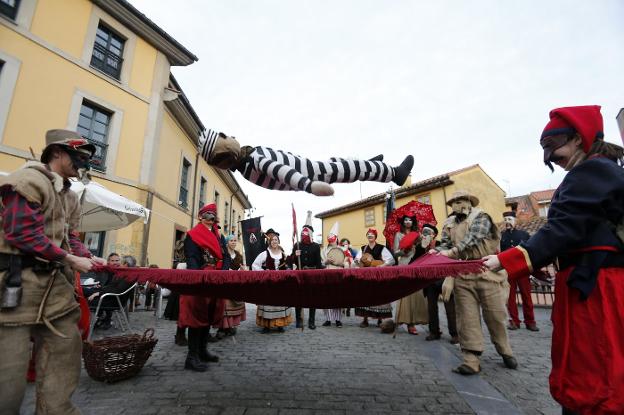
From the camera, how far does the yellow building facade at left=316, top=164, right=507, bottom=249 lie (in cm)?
1859

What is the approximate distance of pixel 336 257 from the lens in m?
6.57

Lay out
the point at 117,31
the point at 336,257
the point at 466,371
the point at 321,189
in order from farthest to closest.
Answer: the point at 117,31 < the point at 336,257 < the point at 466,371 < the point at 321,189

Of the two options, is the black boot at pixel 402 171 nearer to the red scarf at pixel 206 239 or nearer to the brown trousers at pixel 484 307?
the brown trousers at pixel 484 307

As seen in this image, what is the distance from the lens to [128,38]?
10.4m

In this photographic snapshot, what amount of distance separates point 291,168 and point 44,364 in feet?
6.75

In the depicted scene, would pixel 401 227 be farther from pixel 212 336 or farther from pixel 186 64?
pixel 186 64

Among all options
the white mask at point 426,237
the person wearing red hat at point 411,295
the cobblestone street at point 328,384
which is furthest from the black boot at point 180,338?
the white mask at point 426,237

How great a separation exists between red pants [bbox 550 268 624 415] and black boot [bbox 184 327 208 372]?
122 inches

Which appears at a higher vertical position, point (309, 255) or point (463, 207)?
point (463, 207)

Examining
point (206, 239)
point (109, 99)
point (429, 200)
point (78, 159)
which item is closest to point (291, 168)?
point (78, 159)

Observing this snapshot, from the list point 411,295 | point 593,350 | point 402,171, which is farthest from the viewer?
point 411,295

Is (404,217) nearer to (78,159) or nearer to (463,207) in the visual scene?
(463,207)

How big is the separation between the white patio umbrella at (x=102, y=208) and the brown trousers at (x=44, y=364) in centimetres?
351

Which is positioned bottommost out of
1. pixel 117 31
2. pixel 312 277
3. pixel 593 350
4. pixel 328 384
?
pixel 328 384
